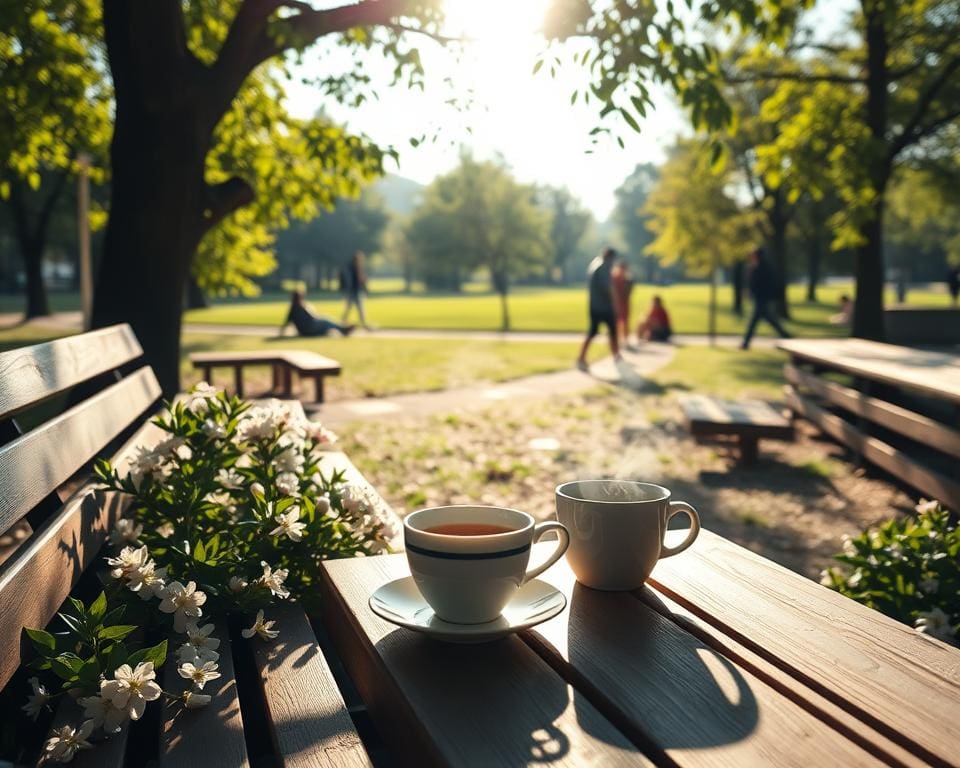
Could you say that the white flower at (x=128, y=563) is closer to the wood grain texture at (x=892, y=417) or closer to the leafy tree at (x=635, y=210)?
the wood grain texture at (x=892, y=417)

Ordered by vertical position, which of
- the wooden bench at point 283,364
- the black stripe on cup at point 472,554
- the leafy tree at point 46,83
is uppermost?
the leafy tree at point 46,83

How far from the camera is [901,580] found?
2666 mm

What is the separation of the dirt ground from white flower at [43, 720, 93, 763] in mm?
4293

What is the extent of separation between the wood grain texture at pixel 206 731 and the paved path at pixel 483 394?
7.55m

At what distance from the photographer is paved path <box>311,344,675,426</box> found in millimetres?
10141

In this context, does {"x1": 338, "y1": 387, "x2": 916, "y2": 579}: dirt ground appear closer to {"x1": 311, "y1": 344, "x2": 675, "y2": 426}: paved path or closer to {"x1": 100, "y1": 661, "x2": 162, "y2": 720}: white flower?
{"x1": 311, "y1": 344, "x2": 675, "y2": 426}: paved path

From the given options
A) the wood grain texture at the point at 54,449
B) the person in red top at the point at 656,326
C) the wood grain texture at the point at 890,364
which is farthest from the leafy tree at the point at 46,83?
the person in red top at the point at 656,326

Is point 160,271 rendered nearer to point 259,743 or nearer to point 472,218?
point 259,743

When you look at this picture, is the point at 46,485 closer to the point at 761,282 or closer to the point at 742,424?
the point at 742,424

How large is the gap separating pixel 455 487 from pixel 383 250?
86042mm

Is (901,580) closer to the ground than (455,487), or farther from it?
farther from it

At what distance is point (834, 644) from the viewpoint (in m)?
1.46

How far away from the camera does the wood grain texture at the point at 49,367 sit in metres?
2.13

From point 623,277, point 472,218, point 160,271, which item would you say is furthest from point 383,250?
point 160,271
